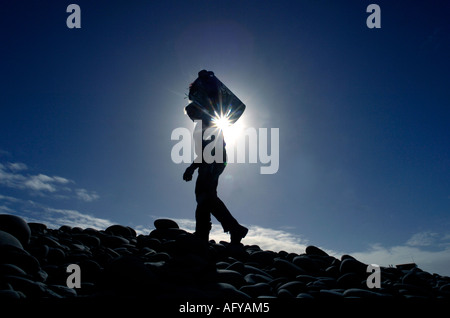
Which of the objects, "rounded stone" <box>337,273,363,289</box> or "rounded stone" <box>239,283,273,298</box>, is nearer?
"rounded stone" <box>239,283,273,298</box>

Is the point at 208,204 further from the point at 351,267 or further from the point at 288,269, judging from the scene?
the point at 351,267

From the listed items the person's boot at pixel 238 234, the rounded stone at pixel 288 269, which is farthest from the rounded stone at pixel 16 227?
the rounded stone at pixel 288 269

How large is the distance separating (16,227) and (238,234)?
363 centimetres

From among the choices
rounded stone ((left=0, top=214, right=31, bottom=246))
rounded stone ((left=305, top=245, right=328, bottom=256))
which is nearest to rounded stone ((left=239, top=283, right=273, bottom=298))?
rounded stone ((left=0, top=214, right=31, bottom=246))

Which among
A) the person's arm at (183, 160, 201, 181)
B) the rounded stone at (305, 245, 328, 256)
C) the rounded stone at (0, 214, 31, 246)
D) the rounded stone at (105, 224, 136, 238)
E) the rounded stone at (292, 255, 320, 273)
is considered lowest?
the rounded stone at (305, 245, 328, 256)

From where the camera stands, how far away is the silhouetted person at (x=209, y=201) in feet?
17.1

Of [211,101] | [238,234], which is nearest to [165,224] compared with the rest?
[238,234]

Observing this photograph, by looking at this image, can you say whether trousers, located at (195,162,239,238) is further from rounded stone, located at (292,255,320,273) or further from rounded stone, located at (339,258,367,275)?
rounded stone, located at (339,258,367,275)

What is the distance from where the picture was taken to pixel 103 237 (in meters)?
5.42

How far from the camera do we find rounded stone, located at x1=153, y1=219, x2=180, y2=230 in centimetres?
739

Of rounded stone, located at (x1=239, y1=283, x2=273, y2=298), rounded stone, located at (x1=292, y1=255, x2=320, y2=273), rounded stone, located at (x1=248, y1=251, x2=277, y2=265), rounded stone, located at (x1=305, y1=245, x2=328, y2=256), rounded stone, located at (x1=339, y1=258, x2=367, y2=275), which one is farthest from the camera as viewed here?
rounded stone, located at (x1=305, y1=245, x2=328, y2=256)

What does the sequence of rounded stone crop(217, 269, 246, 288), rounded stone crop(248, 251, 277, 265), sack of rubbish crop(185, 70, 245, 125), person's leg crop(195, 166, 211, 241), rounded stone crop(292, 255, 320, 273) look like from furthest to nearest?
sack of rubbish crop(185, 70, 245, 125) < person's leg crop(195, 166, 211, 241) < rounded stone crop(248, 251, 277, 265) < rounded stone crop(292, 255, 320, 273) < rounded stone crop(217, 269, 246, 288)

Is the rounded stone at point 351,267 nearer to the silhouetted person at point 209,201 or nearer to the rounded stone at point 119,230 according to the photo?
the silhouetted person at point 209,201
